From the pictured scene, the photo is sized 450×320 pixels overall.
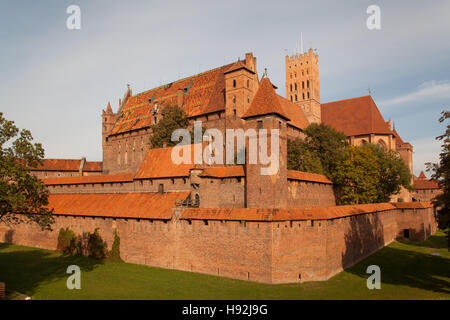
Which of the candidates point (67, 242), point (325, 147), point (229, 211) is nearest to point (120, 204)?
point (67, 242)

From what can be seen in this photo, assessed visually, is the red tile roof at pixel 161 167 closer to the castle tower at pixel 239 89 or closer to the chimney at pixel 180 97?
the castle tower at pixel 239 89

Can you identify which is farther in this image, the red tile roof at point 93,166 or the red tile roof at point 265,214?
the red tile roof at point 93,166

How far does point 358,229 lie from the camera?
Result: 30.4 m

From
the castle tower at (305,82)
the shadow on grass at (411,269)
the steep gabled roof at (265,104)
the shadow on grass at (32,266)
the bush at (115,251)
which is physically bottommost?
the shadow on grass at (411,269)

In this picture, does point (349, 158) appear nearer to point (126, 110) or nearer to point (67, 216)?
point (67, 216)

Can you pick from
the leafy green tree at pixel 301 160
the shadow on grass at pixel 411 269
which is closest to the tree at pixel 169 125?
the leafy green tree at pixel 301 160

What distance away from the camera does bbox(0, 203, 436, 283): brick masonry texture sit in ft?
Answer: 77.1

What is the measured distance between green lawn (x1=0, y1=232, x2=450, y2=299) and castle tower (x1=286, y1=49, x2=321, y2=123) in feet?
123

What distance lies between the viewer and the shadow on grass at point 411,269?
2382 cm

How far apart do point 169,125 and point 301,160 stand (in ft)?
57.2

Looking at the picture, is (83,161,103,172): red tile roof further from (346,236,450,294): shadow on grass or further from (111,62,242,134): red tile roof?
(346,236,450,294): shadow on grass

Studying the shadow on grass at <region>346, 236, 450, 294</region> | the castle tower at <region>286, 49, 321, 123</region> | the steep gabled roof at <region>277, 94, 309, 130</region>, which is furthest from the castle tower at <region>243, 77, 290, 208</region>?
the castle tower at <region>286, 49, 321, 123</region>

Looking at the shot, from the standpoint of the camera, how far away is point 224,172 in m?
29.9

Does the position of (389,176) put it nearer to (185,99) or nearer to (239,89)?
(239,89)
